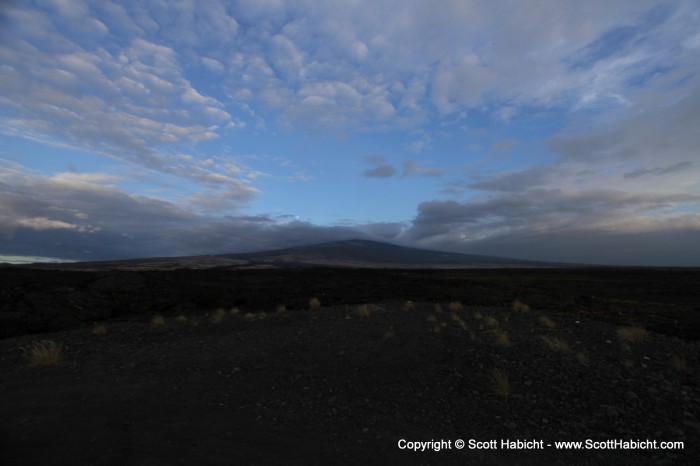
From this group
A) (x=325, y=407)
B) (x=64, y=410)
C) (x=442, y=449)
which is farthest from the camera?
(x=325, y=407)

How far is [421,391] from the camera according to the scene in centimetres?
805

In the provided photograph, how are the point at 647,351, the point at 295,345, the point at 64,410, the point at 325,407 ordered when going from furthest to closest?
the point at 295,345 → the point at 647,351 → the point at 325,407 → the point at 64,410

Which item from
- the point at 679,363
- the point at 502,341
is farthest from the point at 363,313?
the point at 679,363

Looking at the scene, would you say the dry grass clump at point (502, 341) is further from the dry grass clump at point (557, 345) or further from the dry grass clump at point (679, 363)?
the dry grass clump at point (679, 363)

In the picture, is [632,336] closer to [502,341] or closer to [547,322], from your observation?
[547,322]

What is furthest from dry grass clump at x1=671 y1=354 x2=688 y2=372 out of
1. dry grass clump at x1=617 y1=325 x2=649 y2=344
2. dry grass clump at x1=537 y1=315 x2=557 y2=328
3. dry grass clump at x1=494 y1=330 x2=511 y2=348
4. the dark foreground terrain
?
dry grass clump at x1=537 y1=315 x2=557 y2=328

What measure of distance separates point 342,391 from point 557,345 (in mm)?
6322

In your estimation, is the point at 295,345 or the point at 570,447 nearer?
the point at 570,447

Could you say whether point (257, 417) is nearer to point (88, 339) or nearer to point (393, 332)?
point (393, 332)

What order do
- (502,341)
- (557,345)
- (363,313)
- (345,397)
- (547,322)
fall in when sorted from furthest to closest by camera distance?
(363,313), (547,322), (502,341), (557,345), (345,397)

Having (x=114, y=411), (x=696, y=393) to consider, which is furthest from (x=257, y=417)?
(x=696, y=393)

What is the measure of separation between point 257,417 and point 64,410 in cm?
348

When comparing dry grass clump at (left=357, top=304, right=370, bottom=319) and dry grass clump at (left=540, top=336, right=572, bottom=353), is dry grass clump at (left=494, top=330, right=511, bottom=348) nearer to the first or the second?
dry grass clump at (left=540, top=336, right=572, bottom=353)

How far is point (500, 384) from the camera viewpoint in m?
7.86
